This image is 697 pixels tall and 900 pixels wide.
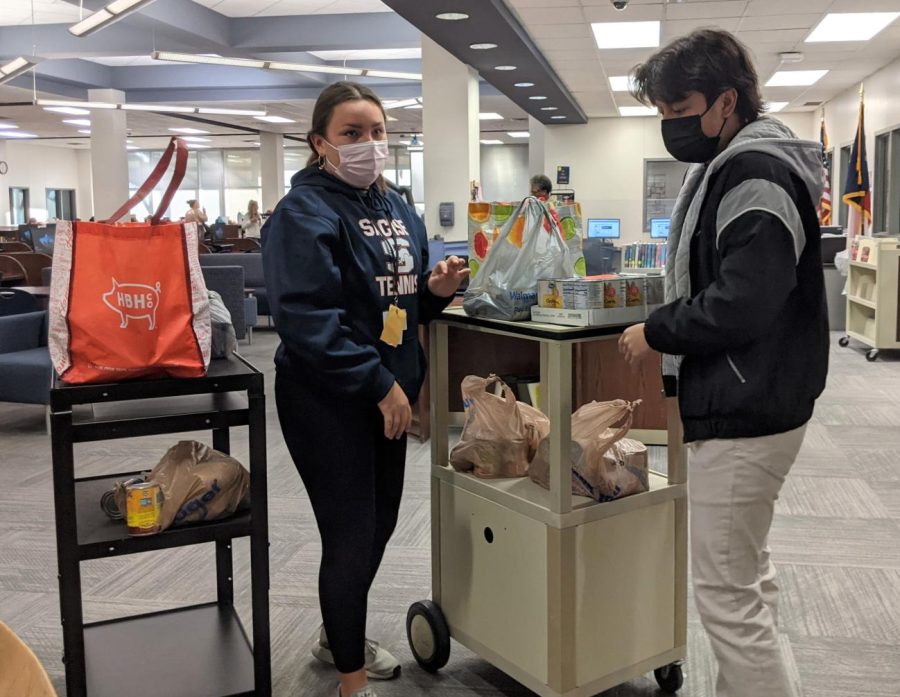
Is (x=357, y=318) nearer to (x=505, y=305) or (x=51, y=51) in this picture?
(x=505, y=305)

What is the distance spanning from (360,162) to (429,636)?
1.08m

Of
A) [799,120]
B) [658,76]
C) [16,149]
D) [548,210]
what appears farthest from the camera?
[16,149]

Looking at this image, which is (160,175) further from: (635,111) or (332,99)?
(635,111)

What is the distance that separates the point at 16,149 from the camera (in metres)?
21.2

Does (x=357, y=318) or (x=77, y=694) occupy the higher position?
(x=357, y=318)

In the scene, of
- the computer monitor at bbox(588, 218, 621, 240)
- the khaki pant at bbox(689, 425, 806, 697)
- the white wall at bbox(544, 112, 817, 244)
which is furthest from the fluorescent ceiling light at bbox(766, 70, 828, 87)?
the khaki pant at bbox(689, 425, 806, 697)

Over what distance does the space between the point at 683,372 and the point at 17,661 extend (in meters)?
1.14

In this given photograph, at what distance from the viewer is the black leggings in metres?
1.85

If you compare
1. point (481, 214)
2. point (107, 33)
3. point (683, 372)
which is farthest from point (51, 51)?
point (683, 372)

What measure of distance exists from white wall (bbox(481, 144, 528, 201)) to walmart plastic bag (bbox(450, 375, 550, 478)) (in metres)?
20.5

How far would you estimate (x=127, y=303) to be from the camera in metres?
1.75

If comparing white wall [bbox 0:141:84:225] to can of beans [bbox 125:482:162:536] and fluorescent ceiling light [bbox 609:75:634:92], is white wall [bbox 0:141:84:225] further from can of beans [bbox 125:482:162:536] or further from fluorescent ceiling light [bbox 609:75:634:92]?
can of beans [bbox 125:482:162:536]

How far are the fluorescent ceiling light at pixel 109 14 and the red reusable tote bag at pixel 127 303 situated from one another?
15.6ft

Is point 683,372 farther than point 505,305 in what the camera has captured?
No
